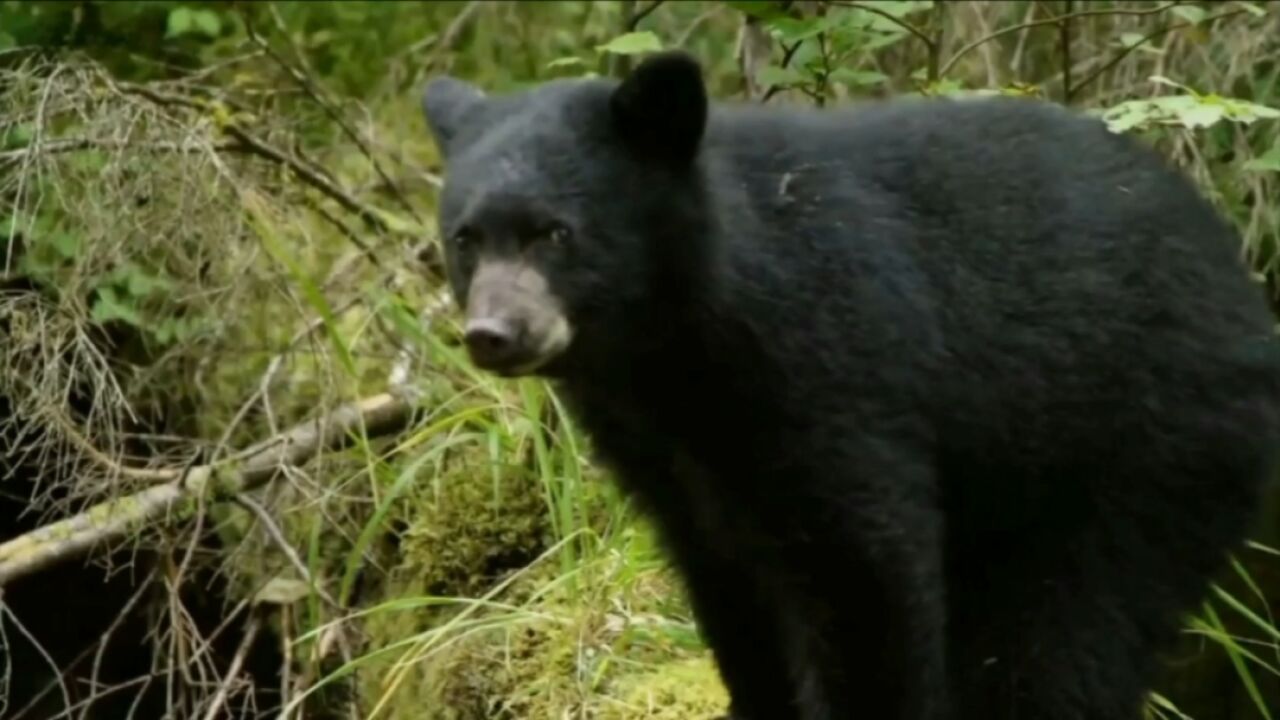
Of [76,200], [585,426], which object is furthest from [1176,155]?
[76,200]

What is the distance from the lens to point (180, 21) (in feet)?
18.9

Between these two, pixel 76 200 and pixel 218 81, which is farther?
pixel 218 81

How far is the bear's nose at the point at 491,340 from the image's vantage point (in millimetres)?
2994

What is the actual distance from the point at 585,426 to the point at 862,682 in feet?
2.28

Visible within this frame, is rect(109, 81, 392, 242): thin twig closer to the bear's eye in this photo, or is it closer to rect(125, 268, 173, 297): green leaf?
rect(125, 268, 173, 297): green leaf

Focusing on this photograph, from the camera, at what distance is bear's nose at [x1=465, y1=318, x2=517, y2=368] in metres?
2.99

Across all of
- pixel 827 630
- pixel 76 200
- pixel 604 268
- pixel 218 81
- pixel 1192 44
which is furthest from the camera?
pixel 218 81

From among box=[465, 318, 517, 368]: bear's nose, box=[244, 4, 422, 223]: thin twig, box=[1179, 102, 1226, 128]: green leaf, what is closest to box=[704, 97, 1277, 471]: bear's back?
box=[1179, 102, 1226, 128]: green leaf

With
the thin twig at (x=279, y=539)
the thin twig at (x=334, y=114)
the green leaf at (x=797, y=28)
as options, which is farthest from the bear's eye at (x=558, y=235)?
the thin twig at (x=334, y=114)

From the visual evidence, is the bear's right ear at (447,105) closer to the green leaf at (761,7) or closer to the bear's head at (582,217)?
the bear's head at (582,217)

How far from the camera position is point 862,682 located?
3.36 meters

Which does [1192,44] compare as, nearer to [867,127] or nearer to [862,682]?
[867,127]

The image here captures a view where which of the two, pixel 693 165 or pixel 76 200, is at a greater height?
pixel 693 165

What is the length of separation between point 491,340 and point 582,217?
10.9 inches
